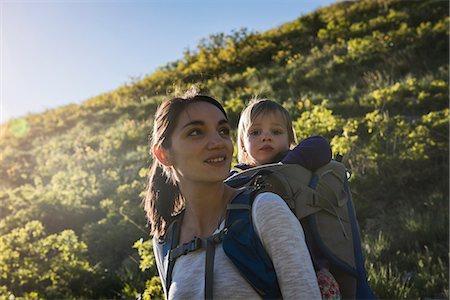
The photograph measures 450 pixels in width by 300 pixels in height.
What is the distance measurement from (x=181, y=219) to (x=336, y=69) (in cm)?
1245

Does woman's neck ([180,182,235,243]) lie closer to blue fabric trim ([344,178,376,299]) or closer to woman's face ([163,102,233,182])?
woman's face ([163,102,233,182])

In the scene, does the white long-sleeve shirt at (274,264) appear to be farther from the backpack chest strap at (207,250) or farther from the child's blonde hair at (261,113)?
the child's blonde hair at (261,113)

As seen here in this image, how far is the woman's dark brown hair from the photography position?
7.29ft

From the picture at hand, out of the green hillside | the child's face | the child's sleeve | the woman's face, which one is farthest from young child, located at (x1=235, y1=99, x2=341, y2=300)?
the woman's face

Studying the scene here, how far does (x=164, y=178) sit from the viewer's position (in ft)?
8.37

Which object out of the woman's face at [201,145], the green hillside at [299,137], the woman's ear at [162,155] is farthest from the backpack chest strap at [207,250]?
the green hillside at [299,137]

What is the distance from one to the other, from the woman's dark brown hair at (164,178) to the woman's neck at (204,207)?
0.18 metres

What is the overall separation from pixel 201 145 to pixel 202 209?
1.07 feet

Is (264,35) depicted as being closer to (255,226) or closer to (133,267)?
(133,267)

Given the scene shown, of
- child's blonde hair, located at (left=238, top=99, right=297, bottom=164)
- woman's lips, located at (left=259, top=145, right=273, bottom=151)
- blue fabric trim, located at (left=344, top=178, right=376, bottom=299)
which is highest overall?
child's blonde hair, located at (left=238, top=99, right=297, bottom=164)


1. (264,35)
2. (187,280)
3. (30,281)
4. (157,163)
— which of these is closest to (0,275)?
(30,281)

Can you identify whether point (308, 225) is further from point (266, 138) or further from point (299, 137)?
point (299, 137)

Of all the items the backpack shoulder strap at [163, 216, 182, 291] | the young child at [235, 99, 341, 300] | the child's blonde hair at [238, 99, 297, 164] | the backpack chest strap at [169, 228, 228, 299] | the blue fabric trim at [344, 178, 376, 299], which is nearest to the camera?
the backpack chest strap at [169, 228, 228, 299]

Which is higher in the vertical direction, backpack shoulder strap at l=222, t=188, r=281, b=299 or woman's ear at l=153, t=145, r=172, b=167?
woman's ear at l=153, t=145, r=172, b=167
